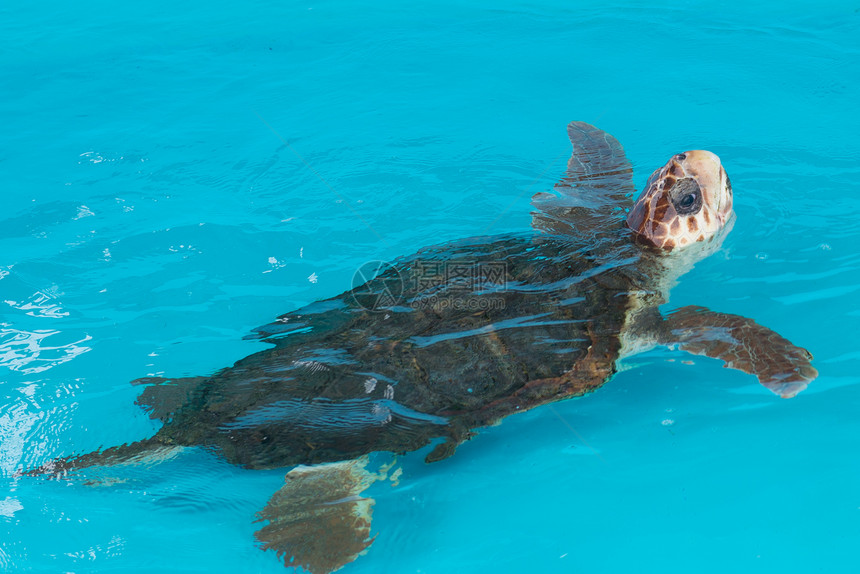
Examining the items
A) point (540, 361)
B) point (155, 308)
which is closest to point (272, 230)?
point (155, 308)

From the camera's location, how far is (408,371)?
3.20 meters

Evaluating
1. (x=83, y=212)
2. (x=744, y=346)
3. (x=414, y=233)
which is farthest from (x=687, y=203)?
(x=83, y=212)

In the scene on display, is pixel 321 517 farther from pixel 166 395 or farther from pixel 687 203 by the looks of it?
pixel 687 203

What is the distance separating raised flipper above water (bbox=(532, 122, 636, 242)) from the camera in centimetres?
451

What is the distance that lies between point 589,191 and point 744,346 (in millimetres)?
1969

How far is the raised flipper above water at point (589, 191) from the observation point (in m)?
4.51

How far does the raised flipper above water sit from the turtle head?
0.33 m

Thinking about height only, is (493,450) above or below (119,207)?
below

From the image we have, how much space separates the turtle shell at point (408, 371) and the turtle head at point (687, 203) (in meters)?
0.58

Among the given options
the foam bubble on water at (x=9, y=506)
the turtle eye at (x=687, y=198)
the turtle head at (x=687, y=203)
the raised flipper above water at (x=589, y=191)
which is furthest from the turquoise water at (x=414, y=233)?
the turtle eye at (x=687, y=198)

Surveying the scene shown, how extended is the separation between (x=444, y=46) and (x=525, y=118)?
1.93m

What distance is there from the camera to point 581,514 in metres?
3.03

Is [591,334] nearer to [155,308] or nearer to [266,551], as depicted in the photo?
[266,551]

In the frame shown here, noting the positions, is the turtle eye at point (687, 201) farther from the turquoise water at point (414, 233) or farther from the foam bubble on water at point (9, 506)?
the foam bubble on water at point (9, 506)
